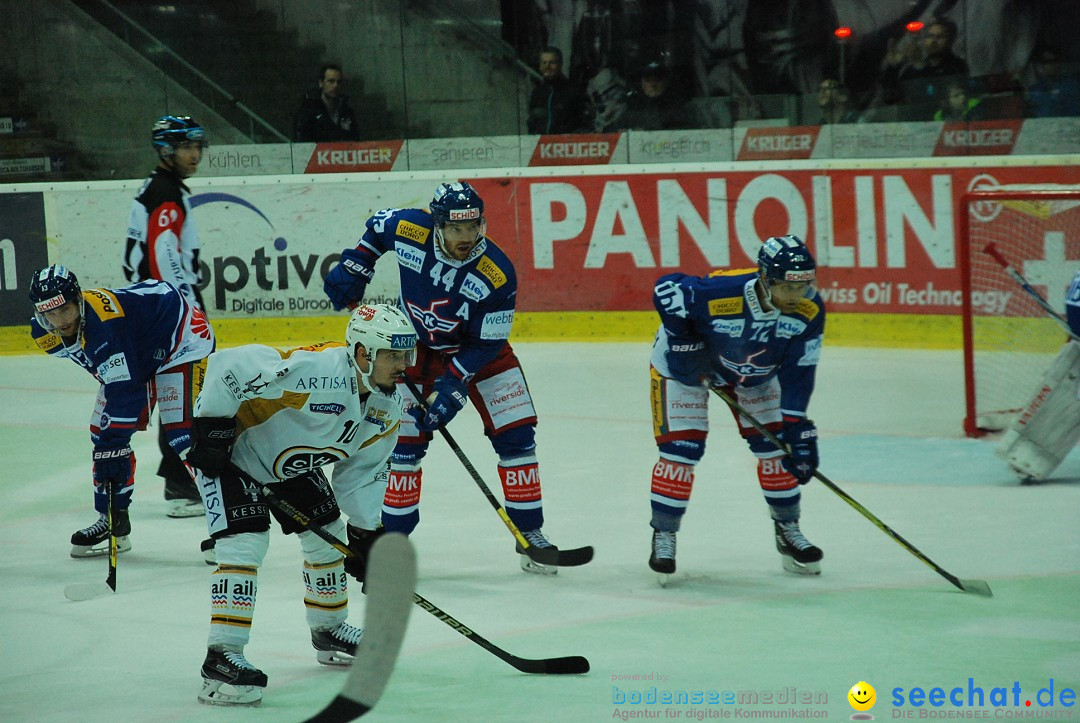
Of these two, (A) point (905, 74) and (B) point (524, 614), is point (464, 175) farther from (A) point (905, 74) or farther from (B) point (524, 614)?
(B) point (524, 614)

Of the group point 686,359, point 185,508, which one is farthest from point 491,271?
point 185,508

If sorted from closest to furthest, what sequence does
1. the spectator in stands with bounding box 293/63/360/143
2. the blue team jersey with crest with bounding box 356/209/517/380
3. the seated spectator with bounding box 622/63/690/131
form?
1. the blue team jersey with crest with bounding box 356/209/517/380
2. the seated spectator with bounding box 622/63/690/131
3. the spectator in stands with bounding box 293/63/360/143

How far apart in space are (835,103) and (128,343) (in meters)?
6.04

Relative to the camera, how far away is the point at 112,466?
14.6 feet

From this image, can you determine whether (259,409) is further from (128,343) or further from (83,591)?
(128,343)

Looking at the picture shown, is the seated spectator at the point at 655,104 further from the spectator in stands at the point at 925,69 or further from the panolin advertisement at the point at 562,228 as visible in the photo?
the spectator in stands at the point at 925,69

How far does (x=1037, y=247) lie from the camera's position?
23.3ft

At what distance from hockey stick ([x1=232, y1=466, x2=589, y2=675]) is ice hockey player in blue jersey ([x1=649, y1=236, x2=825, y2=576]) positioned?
87cm

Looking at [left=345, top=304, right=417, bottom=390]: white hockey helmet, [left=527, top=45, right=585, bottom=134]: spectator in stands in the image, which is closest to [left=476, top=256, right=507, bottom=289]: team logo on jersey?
[left=345, top=304, right=417, bottom=390]: white hockey helmet

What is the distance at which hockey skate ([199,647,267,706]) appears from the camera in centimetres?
326

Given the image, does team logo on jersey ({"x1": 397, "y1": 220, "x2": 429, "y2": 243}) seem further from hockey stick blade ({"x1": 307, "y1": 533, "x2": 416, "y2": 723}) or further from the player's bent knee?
hockey stick blade ({"x1": 307, "y1": 533, "x2": 416, "y2": 723})

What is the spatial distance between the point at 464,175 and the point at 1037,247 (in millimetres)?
3769

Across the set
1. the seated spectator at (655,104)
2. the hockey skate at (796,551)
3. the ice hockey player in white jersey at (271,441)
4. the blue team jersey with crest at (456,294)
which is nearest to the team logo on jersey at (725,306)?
the blue team jersey with crest at (456,294)

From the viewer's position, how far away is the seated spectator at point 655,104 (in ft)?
31.3
